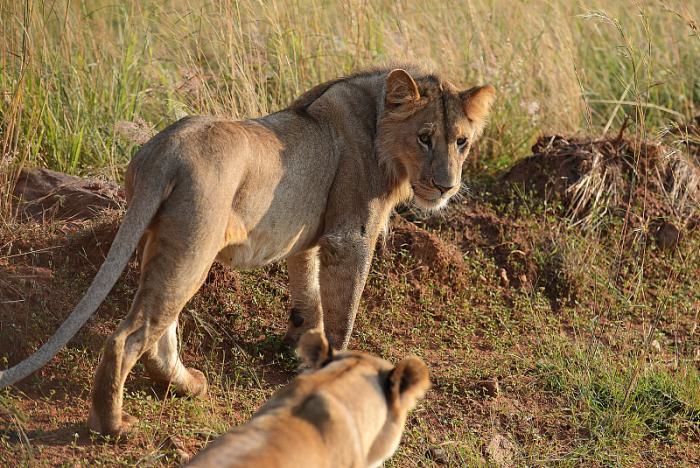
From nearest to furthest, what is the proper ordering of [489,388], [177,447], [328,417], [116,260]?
1. [328,417]
2. [116,260]
3. [177,447]
4. [489,388]

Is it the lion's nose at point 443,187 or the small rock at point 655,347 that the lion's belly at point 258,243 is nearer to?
the lion's nose at point 443,187

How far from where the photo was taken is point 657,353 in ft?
22.6

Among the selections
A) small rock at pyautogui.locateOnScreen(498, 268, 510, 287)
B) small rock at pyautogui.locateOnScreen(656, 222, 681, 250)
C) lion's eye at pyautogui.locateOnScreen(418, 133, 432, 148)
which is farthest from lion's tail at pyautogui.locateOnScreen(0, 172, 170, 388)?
small rock at pyautogui.locateOnScreen(656, 222, 681, 250)

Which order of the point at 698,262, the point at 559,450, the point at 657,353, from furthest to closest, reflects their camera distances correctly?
the point at 698,262 < the point at 657,353 < the point at 559,450

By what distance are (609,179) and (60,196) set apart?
407 cm

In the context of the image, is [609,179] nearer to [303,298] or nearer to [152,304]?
[303,298]

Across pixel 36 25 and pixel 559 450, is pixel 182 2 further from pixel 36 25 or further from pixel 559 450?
pixel 559 450

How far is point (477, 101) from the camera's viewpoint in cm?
611

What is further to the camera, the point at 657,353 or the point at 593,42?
the point at 593,42

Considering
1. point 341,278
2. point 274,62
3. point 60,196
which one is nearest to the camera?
point 341,278

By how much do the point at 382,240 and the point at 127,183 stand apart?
259 cm

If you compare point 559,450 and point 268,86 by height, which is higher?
point 268,86

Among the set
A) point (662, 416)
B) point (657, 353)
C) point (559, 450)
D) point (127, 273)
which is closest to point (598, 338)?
point (657, 353)

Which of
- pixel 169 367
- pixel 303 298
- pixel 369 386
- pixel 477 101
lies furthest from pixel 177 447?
pixel 477 101
